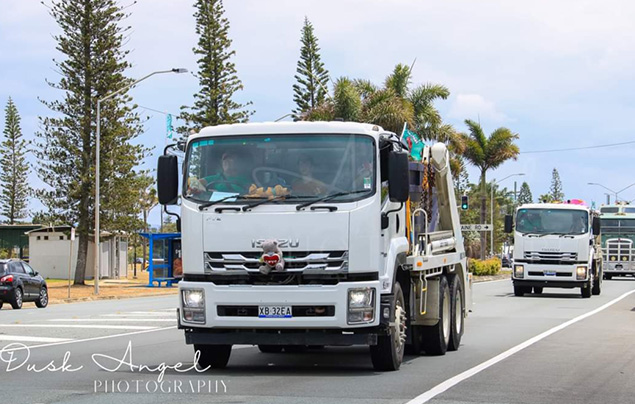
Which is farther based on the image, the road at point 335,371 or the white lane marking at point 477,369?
the road at point 335,371

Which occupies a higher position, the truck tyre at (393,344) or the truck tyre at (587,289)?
the truck tyre at (393,344)

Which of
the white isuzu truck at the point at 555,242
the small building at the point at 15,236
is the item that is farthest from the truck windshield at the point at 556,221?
the small building at the point at 15,236

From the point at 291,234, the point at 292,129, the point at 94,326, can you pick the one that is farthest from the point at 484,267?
the point at 291,234

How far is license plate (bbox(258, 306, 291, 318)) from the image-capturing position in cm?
1124

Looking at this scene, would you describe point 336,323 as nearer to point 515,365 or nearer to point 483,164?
point 515,365

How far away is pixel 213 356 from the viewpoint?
12.5 metres

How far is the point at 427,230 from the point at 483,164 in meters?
43.8

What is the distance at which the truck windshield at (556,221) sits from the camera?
31469mm

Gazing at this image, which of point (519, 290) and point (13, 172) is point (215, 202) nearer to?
point (519, 290)

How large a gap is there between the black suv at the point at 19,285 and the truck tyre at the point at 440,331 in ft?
59.9

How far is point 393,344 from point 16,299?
20.3 metres

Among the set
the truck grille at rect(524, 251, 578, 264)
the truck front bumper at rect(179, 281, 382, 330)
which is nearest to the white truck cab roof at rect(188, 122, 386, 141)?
the truck front bumper at rect(179, 281, 382, 330)

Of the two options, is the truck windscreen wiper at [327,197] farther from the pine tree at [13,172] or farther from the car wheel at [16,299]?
the pine tree at [13,172]

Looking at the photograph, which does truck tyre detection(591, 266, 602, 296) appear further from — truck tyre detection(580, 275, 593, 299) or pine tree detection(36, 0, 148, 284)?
pine tree detection(36, 0, 148, 284)
